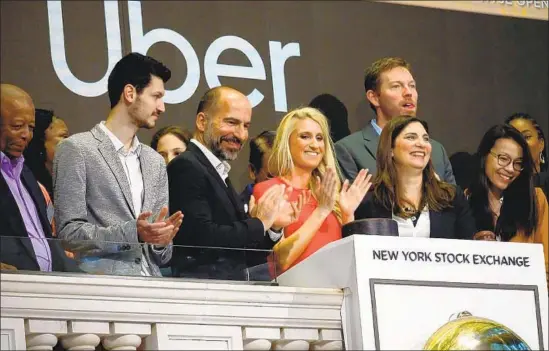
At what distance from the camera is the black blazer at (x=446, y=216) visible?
576 cm

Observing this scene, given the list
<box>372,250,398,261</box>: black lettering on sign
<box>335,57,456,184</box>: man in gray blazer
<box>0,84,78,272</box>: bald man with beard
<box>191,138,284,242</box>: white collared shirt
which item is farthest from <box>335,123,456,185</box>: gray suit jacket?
<box>372,250,398,261</box>: black lettering on sign

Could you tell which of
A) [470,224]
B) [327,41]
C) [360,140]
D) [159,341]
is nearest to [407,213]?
[470,224]

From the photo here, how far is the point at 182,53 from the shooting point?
641cm

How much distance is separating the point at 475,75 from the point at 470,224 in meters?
1.62

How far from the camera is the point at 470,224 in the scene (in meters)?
5.92

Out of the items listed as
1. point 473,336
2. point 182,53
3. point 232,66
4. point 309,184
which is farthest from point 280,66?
point 473,336

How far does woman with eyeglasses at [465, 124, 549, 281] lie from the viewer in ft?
22.1

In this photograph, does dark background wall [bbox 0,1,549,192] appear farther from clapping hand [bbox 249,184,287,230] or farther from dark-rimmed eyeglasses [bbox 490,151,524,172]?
clapping hand [bbox 249,184,287,230]

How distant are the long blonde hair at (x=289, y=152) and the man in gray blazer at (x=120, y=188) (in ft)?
2.61

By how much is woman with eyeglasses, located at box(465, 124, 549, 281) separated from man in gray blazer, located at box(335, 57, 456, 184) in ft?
0.82

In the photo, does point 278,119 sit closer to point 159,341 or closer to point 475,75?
point 475,75

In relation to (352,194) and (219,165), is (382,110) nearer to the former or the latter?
(352,194)

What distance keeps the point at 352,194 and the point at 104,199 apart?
1.44m

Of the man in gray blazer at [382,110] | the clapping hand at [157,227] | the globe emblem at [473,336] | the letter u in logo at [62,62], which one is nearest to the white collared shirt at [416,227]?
the man in gray blazer at [382,110]
